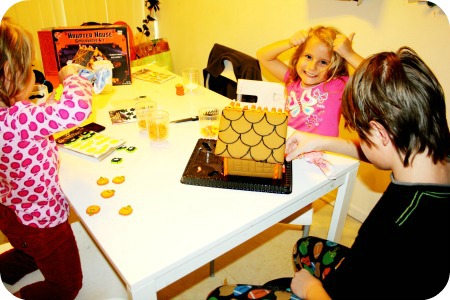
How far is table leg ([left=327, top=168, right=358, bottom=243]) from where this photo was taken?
4.29ft

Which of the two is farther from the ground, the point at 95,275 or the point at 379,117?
the point at 379,117

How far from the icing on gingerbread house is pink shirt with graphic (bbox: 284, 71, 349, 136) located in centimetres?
60

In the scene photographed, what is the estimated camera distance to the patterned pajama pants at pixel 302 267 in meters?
1.06

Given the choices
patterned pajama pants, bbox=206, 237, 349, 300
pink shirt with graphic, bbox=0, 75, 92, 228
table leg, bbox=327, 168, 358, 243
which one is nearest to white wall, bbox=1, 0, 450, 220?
table leg, bbox=327, 168, 358, 243

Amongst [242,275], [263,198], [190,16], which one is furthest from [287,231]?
[190,16]

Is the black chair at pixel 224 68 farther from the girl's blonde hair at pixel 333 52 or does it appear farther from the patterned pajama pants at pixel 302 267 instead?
the patterned pajama pants at pixel 302 267

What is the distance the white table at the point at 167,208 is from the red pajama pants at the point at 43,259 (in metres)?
0.18

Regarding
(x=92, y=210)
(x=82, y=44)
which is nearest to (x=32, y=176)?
(x=92, y=210)

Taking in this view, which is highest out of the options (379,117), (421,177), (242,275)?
(379,117)

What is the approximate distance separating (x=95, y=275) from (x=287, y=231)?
123 centimetres

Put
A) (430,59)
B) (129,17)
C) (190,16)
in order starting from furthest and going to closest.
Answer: (129,17) → (190,16) → (430,59)

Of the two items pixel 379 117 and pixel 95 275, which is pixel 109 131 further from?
pixel 379 117

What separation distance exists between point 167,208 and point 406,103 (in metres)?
0.70

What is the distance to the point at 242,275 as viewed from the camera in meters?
1.80
